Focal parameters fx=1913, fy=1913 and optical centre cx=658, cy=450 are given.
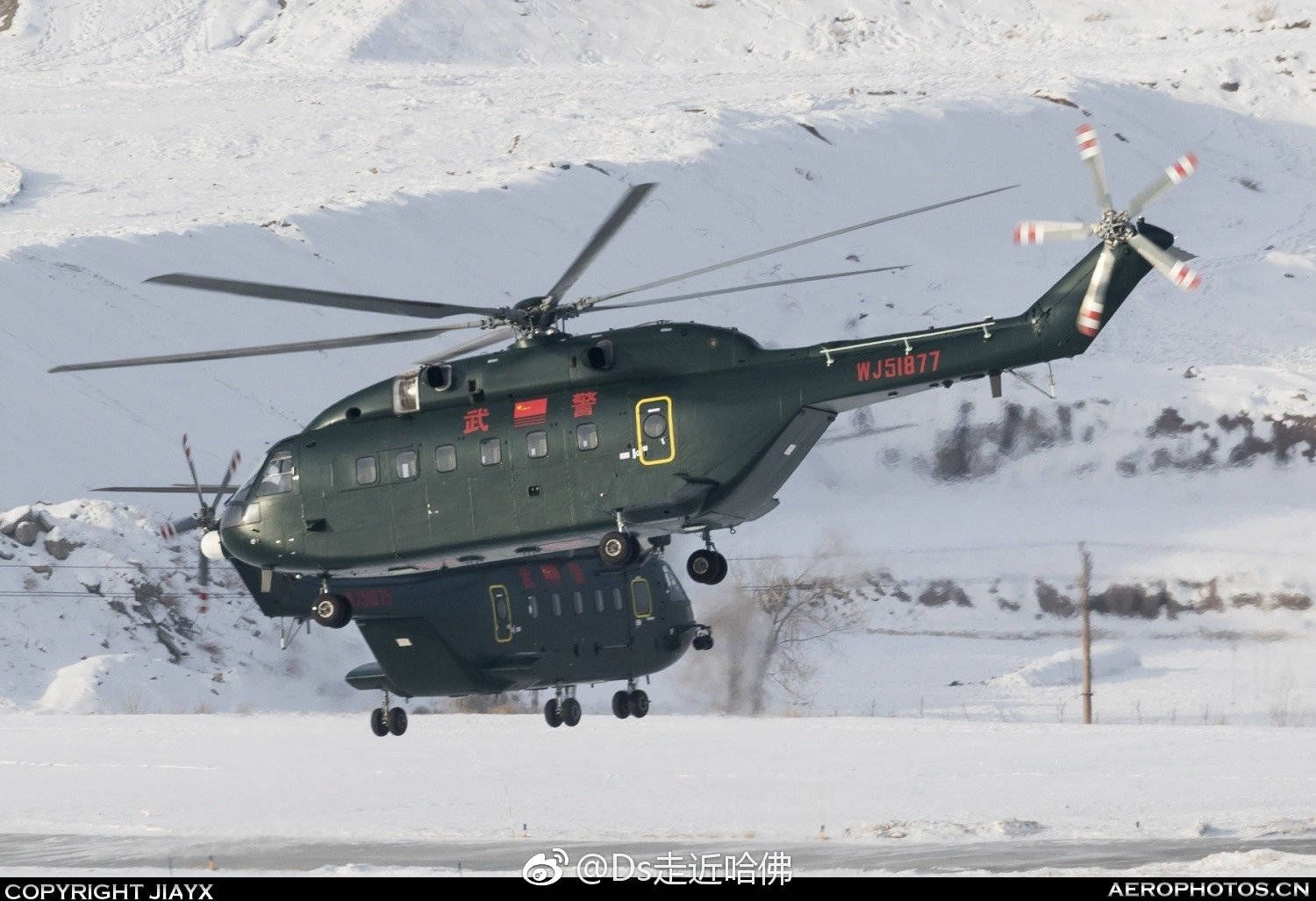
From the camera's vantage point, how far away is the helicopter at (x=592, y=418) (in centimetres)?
3312

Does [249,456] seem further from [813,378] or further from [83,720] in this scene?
[813,378]

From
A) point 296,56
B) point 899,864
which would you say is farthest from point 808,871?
point 296,56

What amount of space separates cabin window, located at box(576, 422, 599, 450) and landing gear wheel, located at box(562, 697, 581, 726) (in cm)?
1142

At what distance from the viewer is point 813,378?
34.1m

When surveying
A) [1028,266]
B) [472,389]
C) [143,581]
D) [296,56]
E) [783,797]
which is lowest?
[783,797]

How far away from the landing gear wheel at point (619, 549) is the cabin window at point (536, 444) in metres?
2.10

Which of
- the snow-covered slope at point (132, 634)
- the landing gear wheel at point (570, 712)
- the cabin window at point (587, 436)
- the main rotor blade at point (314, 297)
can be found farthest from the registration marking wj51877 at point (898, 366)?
the snow-covered slope at point (132, 634)

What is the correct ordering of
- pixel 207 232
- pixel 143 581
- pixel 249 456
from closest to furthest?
pixel 143 581 < pixel 249 456 < pixel 207 232

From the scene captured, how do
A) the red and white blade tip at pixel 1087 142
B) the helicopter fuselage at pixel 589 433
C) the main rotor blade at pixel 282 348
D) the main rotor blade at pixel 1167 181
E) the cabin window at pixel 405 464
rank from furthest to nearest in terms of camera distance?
the cabin window at pixel 405 464 < the helicopter fuselage at pixel 589 433 < the main rotor blade at pixel 282 348 < the red and white blade tip at pixel 1087 142 < the main rotor blade at pixel 1167 181

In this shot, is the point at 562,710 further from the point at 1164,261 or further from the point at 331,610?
the point at 1164,261

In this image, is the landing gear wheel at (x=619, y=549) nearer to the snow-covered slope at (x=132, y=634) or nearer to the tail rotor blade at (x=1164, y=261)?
the tail rotor blade at (x=1164, y=261)

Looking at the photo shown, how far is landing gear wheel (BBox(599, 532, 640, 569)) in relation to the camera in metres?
34.3

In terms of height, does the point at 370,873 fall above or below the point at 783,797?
below

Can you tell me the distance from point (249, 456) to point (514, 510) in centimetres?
5293
